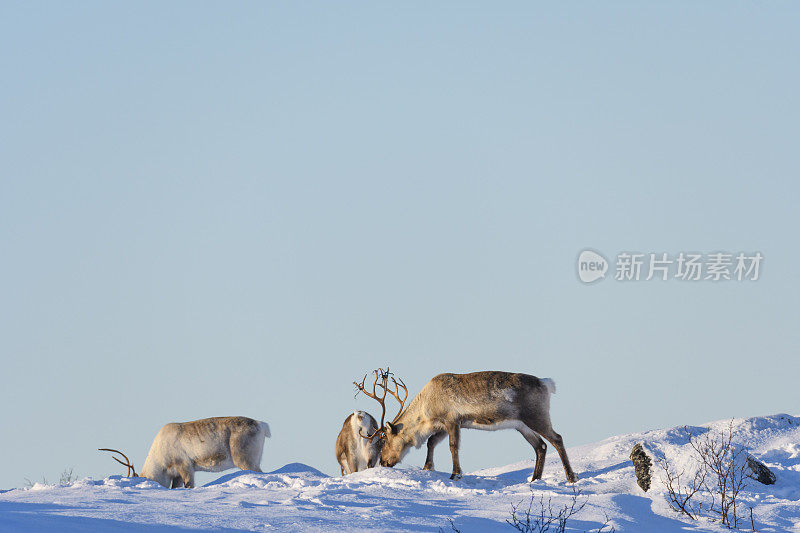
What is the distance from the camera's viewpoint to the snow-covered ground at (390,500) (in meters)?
9.66

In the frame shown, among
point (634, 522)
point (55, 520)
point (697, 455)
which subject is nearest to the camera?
point (55, 520)

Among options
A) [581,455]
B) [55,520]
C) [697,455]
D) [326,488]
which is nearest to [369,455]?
[581,455]

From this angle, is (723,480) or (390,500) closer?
(390,500)

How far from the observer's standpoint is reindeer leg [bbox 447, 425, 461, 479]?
1461 centimetres

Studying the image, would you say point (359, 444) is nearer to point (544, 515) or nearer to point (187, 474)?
Answer: point (187, 474)

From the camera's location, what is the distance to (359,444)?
1747 centimetres

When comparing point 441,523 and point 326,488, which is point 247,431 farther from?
point 441,523

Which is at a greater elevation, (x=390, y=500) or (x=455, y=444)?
(x=455, y=444)

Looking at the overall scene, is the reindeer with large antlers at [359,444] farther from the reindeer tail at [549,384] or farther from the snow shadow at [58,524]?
the snow shadow at [58,524]

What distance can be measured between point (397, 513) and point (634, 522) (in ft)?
9.11

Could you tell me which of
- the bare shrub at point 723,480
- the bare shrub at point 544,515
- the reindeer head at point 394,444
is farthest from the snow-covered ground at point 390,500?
the reindeer head at point 394,444

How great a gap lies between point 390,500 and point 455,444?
3504 mm

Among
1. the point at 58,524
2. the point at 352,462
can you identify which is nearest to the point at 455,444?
the point at 352,462

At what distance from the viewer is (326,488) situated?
492 inches
